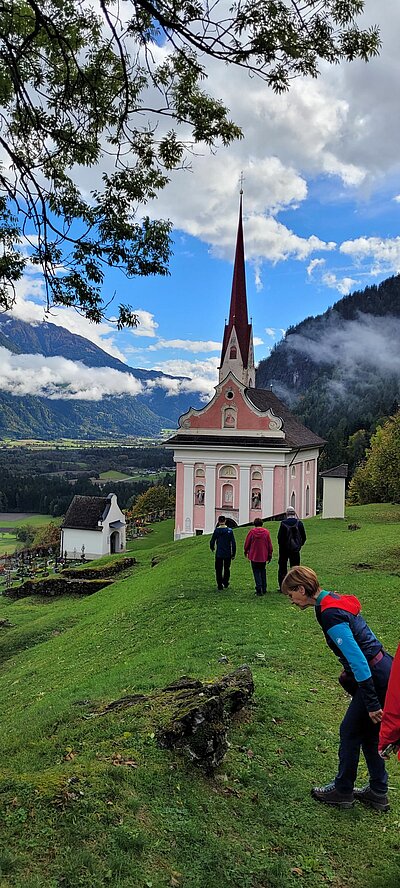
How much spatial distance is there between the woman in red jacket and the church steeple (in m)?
50.7

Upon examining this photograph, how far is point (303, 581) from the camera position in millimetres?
4914

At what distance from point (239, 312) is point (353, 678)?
171ft

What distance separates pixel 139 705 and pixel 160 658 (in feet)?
9.90

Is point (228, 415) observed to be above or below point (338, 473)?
above

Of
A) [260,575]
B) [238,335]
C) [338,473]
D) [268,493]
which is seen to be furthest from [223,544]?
[238,335]

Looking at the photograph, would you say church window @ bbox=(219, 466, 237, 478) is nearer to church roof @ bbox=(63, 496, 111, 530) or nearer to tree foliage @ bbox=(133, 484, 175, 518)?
church roof @ bbox=(63, 496, 111, 530)

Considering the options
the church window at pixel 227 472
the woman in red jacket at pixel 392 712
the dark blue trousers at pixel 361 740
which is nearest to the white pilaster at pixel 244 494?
the church window at pixel 227 472

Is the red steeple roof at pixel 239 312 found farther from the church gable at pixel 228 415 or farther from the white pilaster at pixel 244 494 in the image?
the white pilaster at pixel 244 494

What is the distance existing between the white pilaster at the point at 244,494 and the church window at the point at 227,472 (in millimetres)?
675

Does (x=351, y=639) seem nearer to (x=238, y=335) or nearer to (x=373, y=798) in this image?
(x=373, y=798)

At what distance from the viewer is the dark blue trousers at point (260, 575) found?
13.3m

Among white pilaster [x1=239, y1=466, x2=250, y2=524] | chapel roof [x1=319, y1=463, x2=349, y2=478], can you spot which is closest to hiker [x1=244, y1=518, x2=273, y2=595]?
chapel roof [x1=319, y1=463, x2=349, y2=478]

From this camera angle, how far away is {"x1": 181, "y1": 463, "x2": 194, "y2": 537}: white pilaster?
45.4m

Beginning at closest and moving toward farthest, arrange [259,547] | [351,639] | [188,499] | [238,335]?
1. [351,639]
2. [259,547]
3. [188,499]
4. [238,335]
